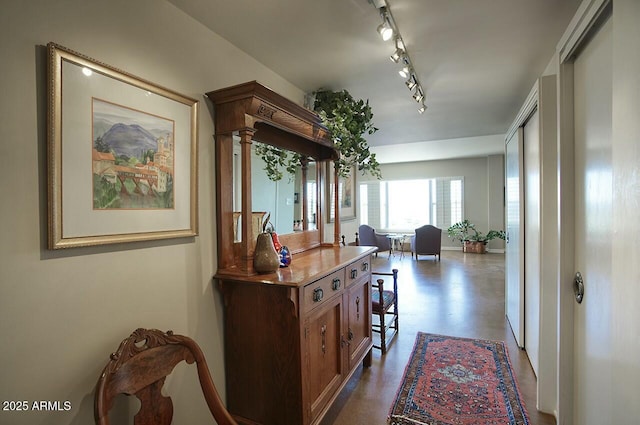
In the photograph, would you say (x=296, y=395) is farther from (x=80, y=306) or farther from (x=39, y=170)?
(x=39, y=170)

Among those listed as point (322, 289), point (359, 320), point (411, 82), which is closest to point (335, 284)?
point (322, 289)

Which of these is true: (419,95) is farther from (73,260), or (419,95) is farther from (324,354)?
(73,260)

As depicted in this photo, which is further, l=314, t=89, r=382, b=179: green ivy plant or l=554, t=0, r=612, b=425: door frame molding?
l=314, t=89, r=382, b=179: green ivy plant

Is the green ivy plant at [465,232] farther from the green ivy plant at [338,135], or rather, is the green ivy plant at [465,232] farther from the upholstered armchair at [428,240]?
the green ivy plant at [338,135]

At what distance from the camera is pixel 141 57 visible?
1474 mm

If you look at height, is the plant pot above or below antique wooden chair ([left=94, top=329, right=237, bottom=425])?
below

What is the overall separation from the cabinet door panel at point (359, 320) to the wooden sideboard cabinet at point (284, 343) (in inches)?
8.0

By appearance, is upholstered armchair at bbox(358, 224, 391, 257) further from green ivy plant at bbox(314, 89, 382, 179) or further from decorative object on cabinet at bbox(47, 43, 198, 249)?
decorative object on cabinet at bbox(47, 43, 198, 249)

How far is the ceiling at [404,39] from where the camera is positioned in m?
1.71

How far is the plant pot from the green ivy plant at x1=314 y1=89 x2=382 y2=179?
22.0 ft

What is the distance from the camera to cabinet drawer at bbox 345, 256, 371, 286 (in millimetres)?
2291

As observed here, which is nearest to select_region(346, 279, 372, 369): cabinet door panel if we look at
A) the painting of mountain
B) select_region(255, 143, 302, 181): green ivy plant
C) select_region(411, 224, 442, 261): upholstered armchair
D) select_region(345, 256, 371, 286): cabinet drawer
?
select_region(345, 256, 371, 286): cabinet drawer

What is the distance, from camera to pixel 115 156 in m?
1.35

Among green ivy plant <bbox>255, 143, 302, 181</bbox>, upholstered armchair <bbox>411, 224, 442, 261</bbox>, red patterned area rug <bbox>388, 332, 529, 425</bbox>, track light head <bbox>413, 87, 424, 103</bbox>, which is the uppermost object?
track light head <bbox>413, 87, 424, 103</bbox>
